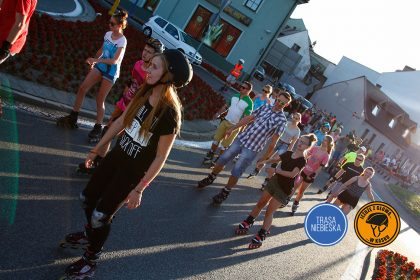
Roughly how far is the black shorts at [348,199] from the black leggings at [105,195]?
22.5ft

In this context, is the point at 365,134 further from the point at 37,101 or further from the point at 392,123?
the point at 37,101

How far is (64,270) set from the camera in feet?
12.6

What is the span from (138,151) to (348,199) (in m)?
6.94

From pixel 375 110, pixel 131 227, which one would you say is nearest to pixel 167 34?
pixel 131 227

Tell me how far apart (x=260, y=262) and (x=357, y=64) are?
58.1m

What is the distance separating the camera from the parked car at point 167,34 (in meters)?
25.7

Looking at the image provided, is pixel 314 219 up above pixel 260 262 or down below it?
above

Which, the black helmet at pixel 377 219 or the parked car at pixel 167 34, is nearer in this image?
the black helmet at pixel 377 219

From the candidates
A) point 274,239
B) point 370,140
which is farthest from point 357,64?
point 274,239

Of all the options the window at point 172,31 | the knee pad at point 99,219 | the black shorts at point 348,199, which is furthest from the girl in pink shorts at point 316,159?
the window at point 172,31

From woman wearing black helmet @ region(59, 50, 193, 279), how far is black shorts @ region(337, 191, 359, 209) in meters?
6.76

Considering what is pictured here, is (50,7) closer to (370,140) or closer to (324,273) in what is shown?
(324,273)

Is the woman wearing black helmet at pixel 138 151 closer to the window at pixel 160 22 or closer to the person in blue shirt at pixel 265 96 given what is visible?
the person in blue shirt at pixel 265 96

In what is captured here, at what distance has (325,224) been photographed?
3414mm
